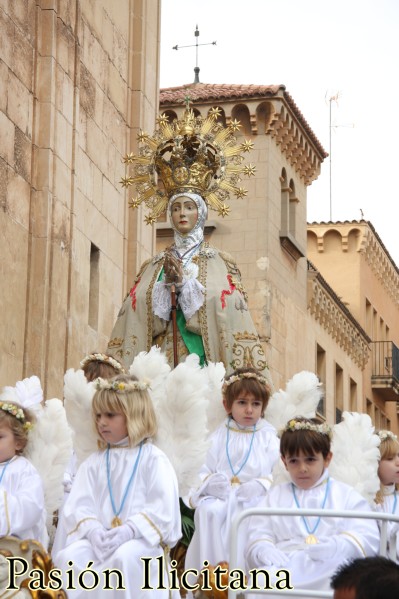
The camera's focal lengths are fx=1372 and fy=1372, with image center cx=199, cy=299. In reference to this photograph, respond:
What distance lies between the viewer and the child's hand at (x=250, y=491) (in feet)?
29.2

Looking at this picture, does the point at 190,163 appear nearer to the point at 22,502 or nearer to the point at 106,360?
the point at 106,360

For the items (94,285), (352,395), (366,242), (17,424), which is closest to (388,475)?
(17,424)

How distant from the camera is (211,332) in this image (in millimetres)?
11328

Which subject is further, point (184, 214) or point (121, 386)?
point (184, 214)

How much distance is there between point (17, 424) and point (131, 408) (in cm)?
78

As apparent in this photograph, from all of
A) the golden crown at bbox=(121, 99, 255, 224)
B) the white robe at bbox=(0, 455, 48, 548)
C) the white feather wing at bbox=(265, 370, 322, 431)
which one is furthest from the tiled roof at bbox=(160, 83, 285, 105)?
the white robe at bbox=(0, 455, 48, 548)

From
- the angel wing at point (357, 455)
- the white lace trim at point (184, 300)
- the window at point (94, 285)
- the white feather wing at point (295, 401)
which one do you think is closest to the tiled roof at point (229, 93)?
the window at point (94, 285)

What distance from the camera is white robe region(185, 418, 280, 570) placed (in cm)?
867

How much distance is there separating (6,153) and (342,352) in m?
25.4

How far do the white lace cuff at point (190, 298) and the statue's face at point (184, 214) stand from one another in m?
0.50

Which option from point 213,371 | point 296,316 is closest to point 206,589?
point 213,371

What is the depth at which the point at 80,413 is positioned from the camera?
27.9 ft

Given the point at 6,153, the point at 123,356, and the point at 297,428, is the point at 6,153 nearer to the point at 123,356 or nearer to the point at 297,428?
the point at 123,356

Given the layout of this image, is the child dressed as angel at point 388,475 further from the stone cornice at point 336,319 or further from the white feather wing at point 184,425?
the stone cornice at point 336,319
